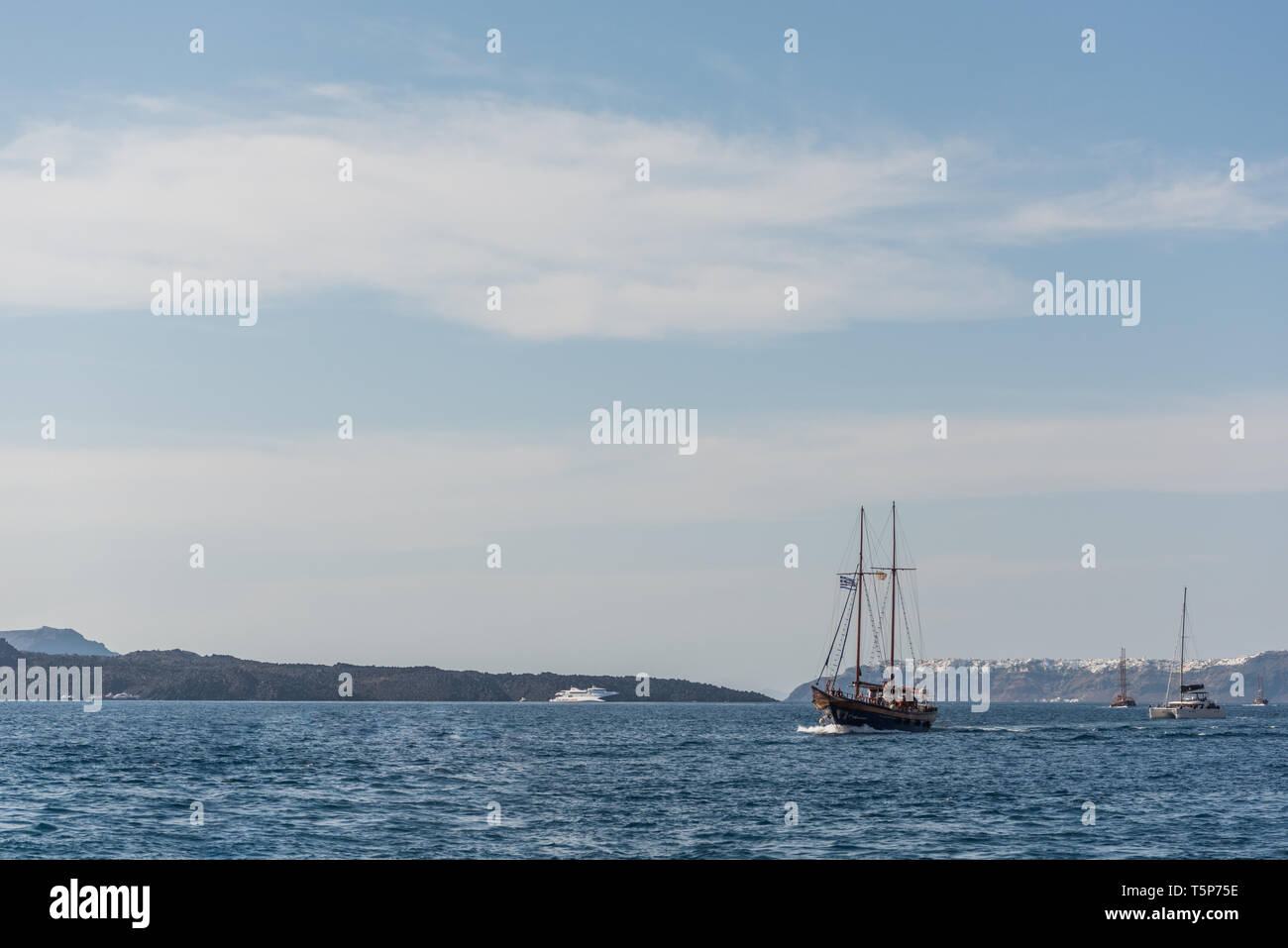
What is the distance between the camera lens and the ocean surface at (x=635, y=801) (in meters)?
42.0

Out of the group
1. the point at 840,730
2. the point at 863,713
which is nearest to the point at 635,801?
the point at 840,730

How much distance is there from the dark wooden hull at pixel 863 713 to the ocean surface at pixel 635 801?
63.5ft

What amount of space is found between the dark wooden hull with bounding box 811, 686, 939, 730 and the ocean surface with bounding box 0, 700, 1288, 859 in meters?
19.3

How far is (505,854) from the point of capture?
3916cm

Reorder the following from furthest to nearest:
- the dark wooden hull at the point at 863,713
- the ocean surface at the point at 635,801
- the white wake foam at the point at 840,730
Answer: the white wake foam at the point at 840,730
the dark wooden hull at the point at 863,713
the ocean surface at the point at 635,801

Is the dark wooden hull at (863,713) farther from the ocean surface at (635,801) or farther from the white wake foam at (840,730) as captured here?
the ocean surface at (635,801)

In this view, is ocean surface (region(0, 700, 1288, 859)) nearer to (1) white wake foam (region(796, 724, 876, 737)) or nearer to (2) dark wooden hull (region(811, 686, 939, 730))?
(2) dark wooden hull (region(811, 686, 939, 730))

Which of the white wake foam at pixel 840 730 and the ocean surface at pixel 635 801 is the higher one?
the ocean surface at pixel 635 801

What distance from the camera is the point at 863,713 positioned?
128 meters

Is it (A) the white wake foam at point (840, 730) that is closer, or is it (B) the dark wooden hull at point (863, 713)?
(B) the dark wooden hull at point (863, 713)

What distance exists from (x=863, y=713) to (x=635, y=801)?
250 feet

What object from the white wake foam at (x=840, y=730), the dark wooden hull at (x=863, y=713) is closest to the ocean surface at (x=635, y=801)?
the dark wooden hull at (x=863, y=713)
